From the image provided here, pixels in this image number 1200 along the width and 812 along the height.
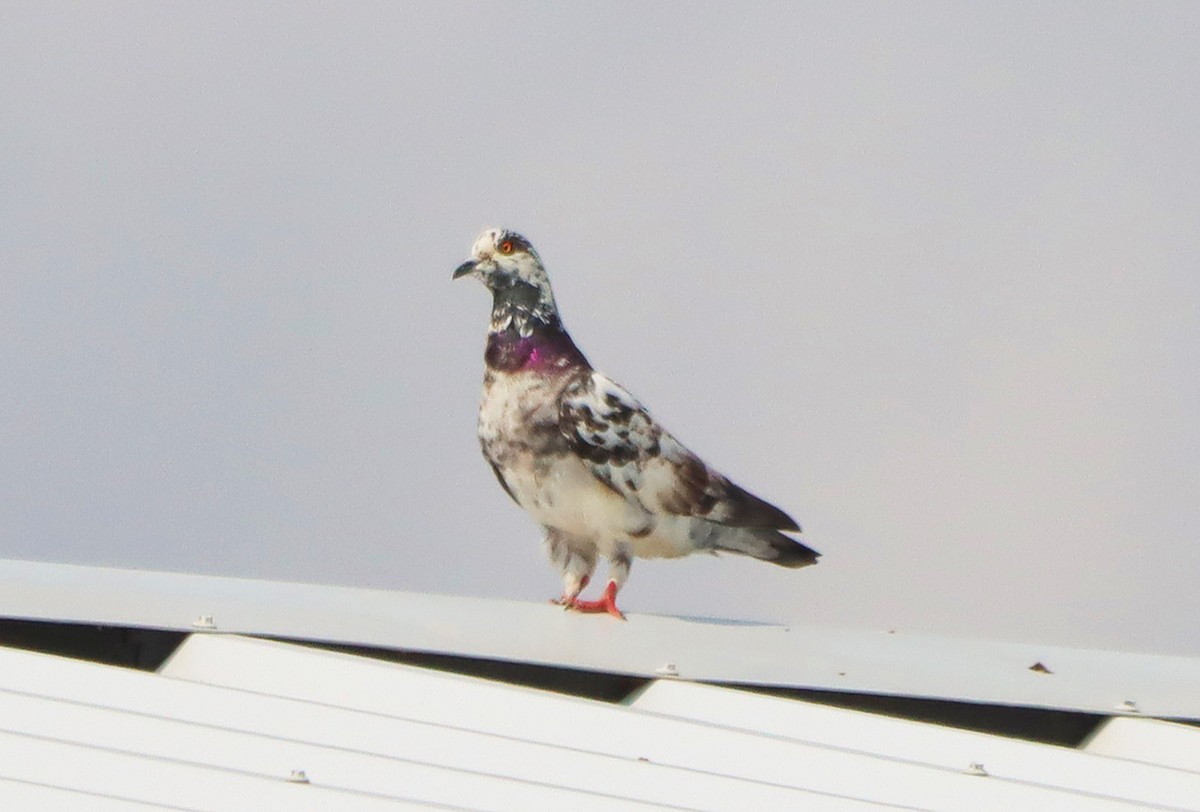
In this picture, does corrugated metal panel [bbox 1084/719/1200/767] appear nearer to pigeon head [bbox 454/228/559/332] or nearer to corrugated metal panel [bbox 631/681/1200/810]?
corrugated metal panel [bbox 631/681/1200/810]

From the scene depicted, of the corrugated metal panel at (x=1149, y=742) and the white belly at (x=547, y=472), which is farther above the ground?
the white belly at (x=547, y=472)

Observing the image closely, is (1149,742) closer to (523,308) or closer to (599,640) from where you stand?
(599,640)

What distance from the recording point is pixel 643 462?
1047 cm

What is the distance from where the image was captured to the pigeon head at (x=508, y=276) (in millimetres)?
10664

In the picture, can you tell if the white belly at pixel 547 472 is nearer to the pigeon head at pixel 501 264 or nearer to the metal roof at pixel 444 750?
the pigeon head at pixel 501 264

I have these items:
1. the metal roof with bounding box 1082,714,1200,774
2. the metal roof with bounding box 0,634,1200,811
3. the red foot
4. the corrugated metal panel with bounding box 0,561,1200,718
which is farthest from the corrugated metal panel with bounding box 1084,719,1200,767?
the red foot

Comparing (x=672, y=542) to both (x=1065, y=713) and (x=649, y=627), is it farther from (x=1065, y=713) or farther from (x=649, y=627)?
(x=1065, y=713)

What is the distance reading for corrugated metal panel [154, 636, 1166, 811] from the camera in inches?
261

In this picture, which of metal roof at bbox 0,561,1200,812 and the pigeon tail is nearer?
metal roof at bbox 0,561,1200,812

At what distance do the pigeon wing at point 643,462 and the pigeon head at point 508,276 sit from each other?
0.40 metres

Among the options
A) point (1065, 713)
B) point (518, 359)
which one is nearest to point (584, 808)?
point (1065, 713)

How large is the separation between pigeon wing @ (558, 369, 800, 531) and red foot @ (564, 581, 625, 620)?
20.1 inches

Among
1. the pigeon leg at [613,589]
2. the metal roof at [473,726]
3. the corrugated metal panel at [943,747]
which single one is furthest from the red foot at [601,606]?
the corrugated metal panel at [943,747]

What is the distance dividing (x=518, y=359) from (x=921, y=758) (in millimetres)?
3954
